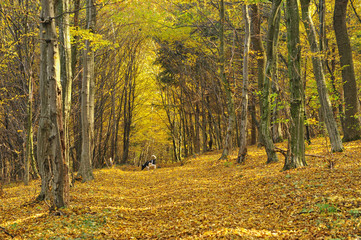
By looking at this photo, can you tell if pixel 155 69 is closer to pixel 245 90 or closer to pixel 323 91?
pixel 245 90

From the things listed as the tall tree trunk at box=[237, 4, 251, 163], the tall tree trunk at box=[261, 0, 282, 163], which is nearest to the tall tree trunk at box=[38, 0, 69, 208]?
the tall tree trunk at box=[261, 0, 282, 163]

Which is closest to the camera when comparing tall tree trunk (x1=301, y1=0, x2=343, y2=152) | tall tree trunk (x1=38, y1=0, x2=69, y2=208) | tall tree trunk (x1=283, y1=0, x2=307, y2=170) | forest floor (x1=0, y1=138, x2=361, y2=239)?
forest floor (x1=0, y1=138, x2=361, y2=239)

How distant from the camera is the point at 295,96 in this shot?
872cm

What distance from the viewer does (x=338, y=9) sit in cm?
1342

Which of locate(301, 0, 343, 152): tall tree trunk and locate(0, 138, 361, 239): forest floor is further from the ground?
locate(301, 0, 343, 152): tall tree trunk

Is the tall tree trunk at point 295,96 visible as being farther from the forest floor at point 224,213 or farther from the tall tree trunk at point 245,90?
the tall tree trunk at point 245,90

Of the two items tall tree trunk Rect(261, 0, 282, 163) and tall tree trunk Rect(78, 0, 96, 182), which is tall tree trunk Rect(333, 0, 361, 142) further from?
tall tree trunk Rect(78, 0, 96, 182)

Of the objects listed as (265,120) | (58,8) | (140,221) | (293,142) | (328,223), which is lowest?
(140,221)

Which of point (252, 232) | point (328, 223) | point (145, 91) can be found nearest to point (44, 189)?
point (252, 232)

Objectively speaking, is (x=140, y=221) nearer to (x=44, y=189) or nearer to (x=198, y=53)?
(x=44, y=189)

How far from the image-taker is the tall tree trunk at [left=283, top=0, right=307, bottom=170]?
8672 mm

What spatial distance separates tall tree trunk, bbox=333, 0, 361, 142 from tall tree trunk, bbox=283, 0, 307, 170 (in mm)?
5892

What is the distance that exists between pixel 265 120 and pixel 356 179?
17.0 feet

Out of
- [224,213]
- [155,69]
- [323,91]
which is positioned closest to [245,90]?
[323,91]
